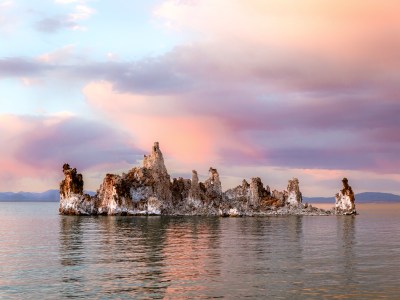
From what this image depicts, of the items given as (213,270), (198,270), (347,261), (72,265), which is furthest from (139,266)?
(347,261)

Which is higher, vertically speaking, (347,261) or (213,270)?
(213,270)

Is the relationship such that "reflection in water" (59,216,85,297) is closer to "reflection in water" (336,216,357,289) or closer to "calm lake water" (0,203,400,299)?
"calm lake water" (0,203,400,299)

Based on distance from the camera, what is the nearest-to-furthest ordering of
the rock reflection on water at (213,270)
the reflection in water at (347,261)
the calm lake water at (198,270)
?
the calm lake water at (198,270), the rock reflection on water at (213,270), the reflection in water at (347,261)

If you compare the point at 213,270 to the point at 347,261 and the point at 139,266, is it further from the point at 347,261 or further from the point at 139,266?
the point at 347,261

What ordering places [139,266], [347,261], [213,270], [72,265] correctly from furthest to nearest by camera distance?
[347,261] < [72,265] < [139,266] < [213,270]

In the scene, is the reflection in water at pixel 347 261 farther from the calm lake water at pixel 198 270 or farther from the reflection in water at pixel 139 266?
the reflection in water at pixel 139 266

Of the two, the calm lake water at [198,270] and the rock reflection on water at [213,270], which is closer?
the calm lake water at [198,270]

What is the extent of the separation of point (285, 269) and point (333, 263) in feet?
28.4

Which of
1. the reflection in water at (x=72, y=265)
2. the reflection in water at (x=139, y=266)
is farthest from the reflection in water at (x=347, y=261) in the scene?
the reflection in water at (x=72, y=265)

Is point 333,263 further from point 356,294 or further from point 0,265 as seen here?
point 0,265

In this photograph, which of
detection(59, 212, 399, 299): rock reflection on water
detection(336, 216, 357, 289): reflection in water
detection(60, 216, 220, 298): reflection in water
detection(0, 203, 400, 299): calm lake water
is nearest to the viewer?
detection(0, 203, 400, 299): calm lake water

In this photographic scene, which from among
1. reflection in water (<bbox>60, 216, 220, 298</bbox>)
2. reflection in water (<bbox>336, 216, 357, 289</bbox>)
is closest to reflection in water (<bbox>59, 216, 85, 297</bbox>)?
reflection in water (<bbox>60, 216, 220, 298</bbox>)

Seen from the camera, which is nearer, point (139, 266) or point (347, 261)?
point (139, 266)

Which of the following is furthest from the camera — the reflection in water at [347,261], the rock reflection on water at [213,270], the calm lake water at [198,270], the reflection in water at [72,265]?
the reflection in water at [347,261]
